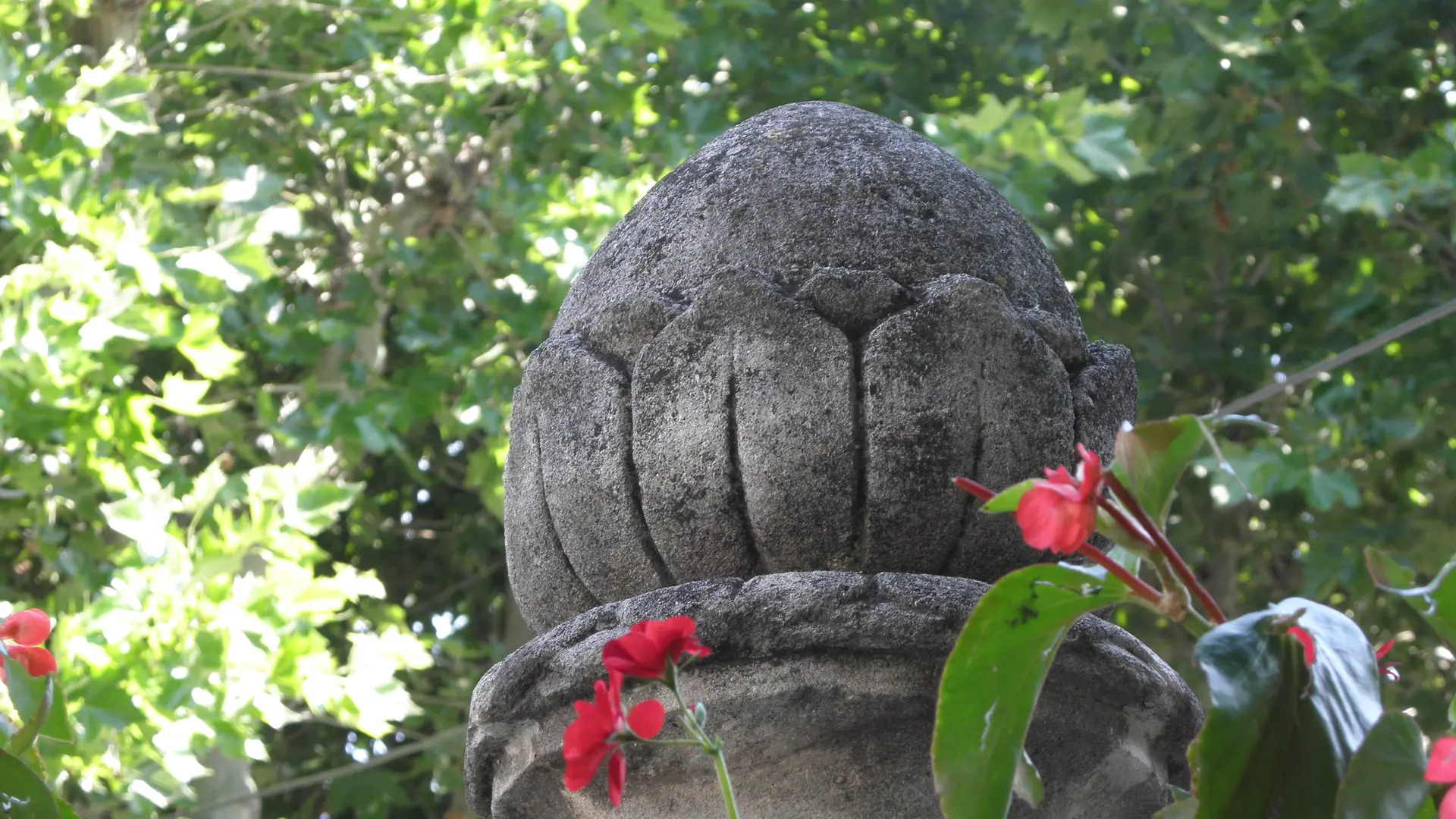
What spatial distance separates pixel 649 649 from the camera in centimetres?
111

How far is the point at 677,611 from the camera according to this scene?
154cm

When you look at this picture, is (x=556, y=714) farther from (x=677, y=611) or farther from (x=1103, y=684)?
(x=1103, y=684)

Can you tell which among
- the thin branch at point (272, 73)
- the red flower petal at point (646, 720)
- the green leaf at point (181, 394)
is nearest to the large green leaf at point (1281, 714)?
the red flower petal at point (646, 720)

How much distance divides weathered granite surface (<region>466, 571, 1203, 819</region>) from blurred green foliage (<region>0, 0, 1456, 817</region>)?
2.00 metres

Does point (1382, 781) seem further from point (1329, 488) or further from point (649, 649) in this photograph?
point (1329, 488)

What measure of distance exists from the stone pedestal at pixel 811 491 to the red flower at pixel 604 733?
1.40ft

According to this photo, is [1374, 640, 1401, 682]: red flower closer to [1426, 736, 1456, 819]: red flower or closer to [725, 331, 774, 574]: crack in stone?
[1426, 736, 1456, 819]: red flower

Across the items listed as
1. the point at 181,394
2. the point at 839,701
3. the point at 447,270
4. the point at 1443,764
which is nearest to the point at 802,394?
the point at 839,701

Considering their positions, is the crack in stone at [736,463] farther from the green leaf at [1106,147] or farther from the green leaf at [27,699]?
the green leaf at [1106,147]

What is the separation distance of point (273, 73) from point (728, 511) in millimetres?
3748

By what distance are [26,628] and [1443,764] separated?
107 cm

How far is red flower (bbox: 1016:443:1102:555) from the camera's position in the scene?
0.90 metres

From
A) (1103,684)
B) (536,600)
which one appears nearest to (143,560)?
(536,600)

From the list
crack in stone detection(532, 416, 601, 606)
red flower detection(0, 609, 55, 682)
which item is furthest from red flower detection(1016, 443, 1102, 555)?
crack in stone detection(532, 416, 601, 606)
